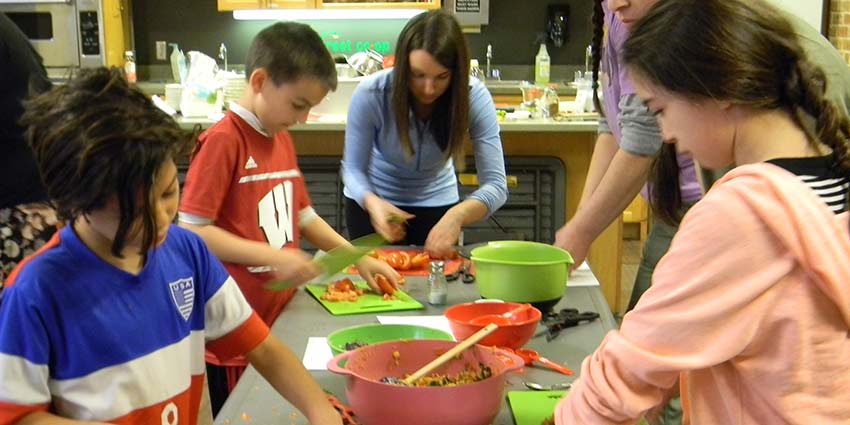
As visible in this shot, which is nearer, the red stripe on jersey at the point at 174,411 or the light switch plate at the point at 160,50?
the red stripe on jersey at the point at 174,411

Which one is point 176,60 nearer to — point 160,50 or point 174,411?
point 160,50

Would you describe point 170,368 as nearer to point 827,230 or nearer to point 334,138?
point 827,230

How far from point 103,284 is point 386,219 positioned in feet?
3.77

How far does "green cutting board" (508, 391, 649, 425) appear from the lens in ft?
4.19

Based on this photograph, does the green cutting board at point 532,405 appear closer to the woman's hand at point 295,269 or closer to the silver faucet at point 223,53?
the woman's hand at point 295,269

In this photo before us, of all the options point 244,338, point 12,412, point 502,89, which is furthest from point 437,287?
point 502,89

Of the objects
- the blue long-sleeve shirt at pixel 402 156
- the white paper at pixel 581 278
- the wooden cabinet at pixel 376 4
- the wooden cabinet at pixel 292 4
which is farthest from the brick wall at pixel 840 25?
the white paper at pixel 581 278

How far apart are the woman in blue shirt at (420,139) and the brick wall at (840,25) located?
3.27 metres

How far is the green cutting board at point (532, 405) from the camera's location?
128 centimetres

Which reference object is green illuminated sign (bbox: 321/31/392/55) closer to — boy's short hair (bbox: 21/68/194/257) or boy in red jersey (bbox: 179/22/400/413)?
boy in red jersey (bbox: 179/22/400/413)

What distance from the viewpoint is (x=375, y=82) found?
2551 mm

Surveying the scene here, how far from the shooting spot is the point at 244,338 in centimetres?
136

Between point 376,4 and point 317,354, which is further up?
point 376,4

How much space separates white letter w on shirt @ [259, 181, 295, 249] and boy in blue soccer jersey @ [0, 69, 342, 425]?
62cm
